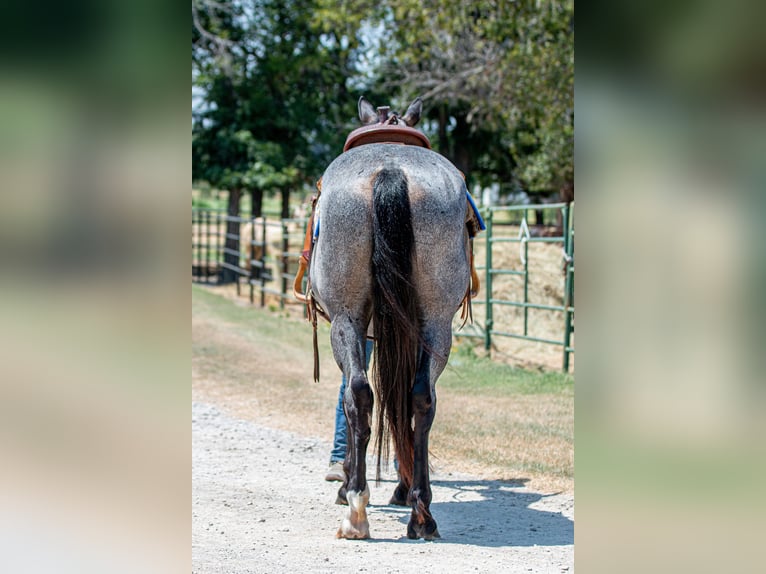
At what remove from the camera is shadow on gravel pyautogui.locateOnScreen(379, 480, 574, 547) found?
3.92 metres

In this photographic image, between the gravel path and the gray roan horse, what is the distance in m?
0.25

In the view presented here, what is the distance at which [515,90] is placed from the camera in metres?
12.7

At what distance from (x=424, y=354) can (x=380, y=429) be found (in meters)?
0.43

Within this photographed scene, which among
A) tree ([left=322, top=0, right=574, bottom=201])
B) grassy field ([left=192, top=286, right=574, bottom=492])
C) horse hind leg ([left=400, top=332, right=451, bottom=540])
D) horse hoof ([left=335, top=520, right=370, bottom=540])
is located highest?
tree ([left=322, top=0, right=574, bottom=201])

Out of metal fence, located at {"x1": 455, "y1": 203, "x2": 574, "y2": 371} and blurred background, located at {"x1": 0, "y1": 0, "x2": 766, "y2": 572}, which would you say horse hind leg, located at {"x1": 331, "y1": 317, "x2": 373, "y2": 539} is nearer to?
blurred background, located at {"x1": 0, "y1": 0, "x2": 766, "y2": 572}

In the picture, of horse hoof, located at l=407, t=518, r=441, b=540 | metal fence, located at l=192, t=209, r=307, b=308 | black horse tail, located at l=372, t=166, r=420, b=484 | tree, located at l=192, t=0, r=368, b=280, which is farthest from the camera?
tree, located at l=192, t=0, r=368, b=280

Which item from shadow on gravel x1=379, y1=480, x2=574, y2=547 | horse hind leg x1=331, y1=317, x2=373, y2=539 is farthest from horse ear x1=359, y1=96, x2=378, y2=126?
shadow on gravel x1=379, y1=480, x2=574, y2=547

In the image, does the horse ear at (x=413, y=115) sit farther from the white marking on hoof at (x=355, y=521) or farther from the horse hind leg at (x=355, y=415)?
the white marking on hoof at (x=355, y=521)

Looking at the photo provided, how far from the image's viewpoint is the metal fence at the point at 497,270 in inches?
362
